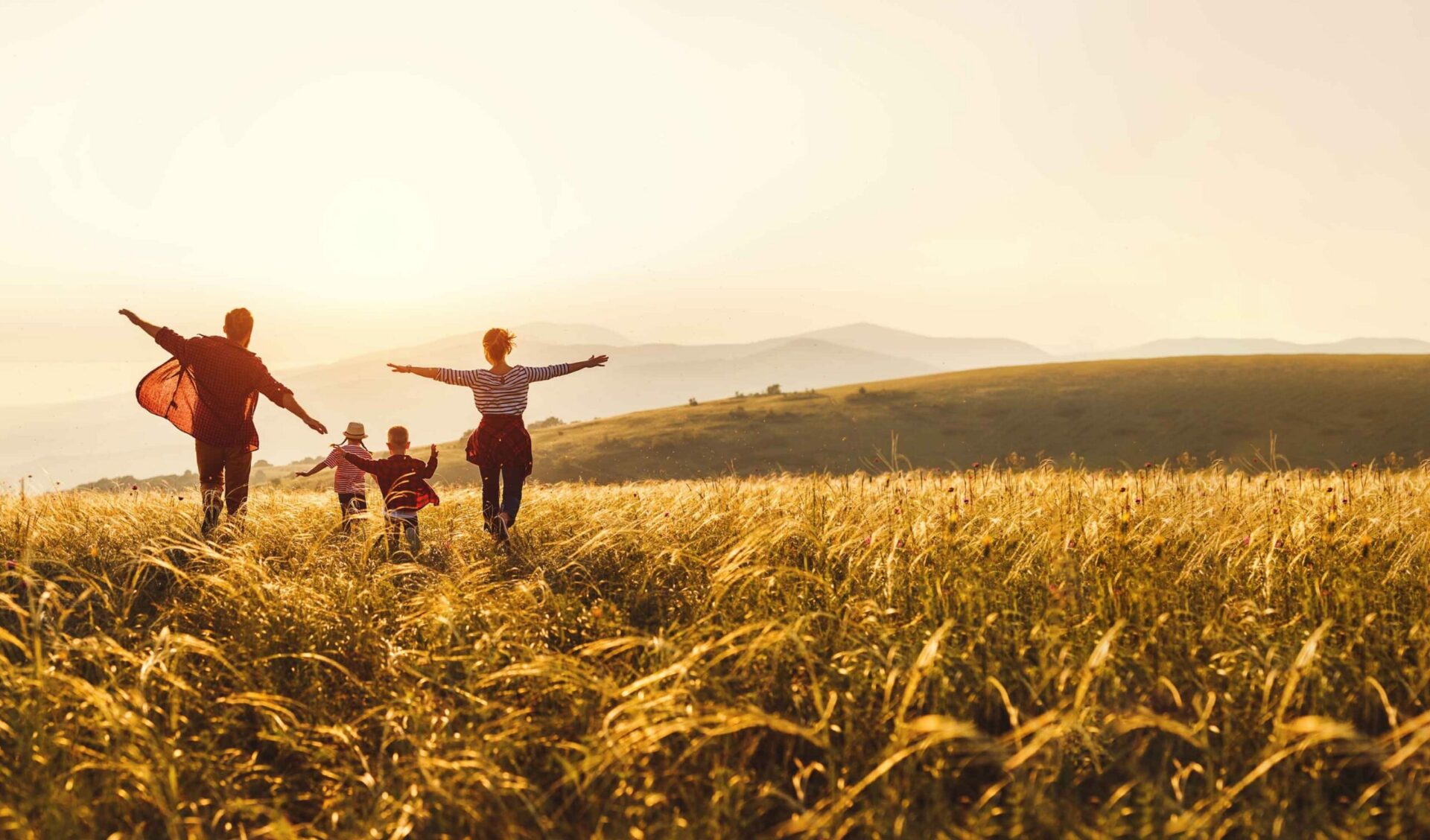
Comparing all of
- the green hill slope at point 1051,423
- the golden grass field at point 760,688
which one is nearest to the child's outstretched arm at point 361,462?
the golden grass field at point 760,688

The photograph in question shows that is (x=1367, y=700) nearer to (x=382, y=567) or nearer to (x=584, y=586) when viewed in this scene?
(x=584, y=586)

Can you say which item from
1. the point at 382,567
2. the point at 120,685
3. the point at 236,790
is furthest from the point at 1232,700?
the point at 120,685

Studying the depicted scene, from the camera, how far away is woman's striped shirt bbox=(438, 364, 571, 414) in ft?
26.0


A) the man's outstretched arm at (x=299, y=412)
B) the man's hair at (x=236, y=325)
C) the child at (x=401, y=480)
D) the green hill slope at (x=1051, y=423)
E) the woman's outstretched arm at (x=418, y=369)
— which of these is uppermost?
the man's hair at (x=236, y=325)

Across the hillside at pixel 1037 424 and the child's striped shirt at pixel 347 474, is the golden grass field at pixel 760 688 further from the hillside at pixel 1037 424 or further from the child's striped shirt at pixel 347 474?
the hillside at pixel 1037 424

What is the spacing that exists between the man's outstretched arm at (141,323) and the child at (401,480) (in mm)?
1885

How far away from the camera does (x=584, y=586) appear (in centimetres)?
566

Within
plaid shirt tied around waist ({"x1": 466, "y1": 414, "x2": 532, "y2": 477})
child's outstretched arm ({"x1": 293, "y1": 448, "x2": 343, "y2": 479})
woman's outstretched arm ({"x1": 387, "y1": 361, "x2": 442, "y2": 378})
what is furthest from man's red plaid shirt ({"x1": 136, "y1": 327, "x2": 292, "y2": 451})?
plaid shirt tied around waist ({"x1": 466, "y1": 414, "x2": 532, "y2": 477})

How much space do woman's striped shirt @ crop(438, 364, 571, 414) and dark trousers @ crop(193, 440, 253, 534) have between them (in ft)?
6.95

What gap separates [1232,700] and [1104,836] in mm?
1297

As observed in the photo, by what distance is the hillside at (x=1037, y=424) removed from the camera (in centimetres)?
4491

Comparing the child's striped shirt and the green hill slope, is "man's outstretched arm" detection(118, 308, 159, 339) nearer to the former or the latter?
the child's striped shirt

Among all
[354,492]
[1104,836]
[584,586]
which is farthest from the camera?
[354,492]

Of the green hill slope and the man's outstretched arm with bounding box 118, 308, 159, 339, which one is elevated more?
the man's outstretched arm with bounding box 118, 308, 159, 339
